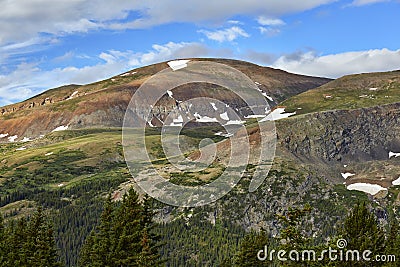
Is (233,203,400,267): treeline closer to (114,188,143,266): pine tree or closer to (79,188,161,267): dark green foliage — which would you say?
(79,188,161,267): dark green foliage

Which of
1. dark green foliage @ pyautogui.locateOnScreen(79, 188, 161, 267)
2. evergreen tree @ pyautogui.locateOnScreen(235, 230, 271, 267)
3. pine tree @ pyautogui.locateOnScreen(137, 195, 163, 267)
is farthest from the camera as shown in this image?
evergreen tree @ pyautogui.locateOnScreen(235, 230, 271, 267)

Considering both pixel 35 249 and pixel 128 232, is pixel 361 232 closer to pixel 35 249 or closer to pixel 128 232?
pixel 128 232

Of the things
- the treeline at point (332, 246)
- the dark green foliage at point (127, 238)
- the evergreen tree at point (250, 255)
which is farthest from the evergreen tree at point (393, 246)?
the dark green foliage at point (127, 238)

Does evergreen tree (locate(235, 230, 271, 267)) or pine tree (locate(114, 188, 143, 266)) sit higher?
pine tree (locate(114, 188, 143, 266))

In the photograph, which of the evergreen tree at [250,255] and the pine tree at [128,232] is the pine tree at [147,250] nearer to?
the pine tree at [128,232]

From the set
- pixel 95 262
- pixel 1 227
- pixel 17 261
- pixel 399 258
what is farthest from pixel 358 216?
pixel 1 227

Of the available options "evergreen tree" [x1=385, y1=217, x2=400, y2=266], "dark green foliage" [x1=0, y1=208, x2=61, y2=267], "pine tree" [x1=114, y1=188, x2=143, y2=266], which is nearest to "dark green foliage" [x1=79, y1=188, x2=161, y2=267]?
"pine tree" [x1=114, y1=188, x2=143, y2=266]

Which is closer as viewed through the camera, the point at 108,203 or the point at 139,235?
the point at 139,235

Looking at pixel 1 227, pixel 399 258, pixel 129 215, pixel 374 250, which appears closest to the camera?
pixel 129 215

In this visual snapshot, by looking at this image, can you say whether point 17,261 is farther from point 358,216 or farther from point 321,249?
point 358,216

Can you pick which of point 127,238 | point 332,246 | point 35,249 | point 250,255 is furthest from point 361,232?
point 35,249

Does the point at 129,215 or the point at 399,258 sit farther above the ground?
the point at 129,215
